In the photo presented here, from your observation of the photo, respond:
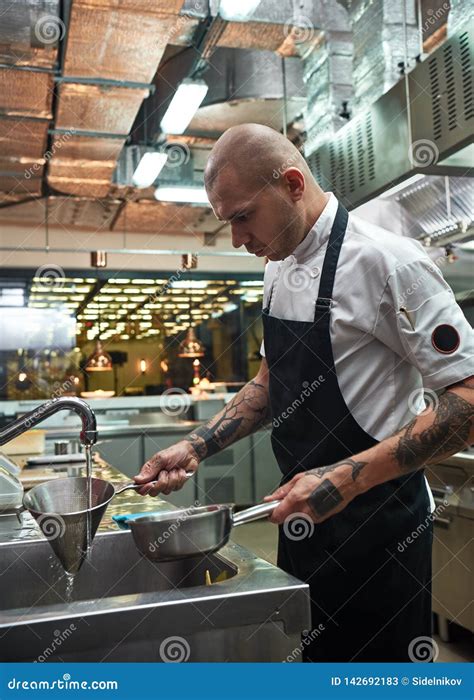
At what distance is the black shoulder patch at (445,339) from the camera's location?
48.1 inches

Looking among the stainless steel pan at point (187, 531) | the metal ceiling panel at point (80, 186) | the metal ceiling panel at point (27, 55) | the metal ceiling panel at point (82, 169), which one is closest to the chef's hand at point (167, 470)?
the stainless steel pan at point (187, 531)

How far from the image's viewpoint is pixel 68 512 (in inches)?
48.2

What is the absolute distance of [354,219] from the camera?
1.49m

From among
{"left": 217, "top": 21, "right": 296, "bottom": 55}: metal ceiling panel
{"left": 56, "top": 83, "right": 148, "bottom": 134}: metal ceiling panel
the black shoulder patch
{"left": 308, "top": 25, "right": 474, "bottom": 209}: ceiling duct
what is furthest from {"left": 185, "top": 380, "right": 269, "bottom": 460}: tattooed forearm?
{"left": 56, "top": 83, "right": 148, "bottom": 134}: metal ceiling panel

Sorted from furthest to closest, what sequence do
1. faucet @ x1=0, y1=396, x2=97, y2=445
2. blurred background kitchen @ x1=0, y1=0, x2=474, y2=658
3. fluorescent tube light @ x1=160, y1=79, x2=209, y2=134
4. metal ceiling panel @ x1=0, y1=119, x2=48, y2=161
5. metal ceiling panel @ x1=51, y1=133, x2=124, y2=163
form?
metal ceiling panel @ x1=51, y1=133, x2=124, y2=163 < metal ceiling panel @ x1=0, y1=119, x2=48, y2=161 < fluorescent tube light @ x1=160, y1=79, x2=209, y2=134 < blurred background kitchen @ x1=0, y1=0, x2=474, y2=658 < faucet @ x1=0, y1=396, x2=97, y2=445

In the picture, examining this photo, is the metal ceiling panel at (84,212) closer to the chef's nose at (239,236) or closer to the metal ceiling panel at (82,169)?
the metal ceiling panel at (82,169)

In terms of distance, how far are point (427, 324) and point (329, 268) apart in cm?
27

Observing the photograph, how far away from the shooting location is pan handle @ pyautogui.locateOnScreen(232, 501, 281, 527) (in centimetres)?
107

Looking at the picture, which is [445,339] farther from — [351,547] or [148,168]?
[148,168]

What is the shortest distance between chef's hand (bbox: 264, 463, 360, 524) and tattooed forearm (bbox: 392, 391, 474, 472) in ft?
0.35

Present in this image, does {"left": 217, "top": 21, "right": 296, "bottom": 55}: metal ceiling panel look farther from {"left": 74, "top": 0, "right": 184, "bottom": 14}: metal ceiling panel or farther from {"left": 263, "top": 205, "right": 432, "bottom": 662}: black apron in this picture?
{"left": 263, "top": 205, "right": 432, "bottom": 662}: black apron

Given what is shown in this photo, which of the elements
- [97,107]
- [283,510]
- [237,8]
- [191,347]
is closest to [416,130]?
[237,8]

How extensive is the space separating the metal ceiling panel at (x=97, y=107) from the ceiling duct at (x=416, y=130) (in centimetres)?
150

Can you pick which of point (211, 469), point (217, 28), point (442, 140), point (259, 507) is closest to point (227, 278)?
point (211, 469)
